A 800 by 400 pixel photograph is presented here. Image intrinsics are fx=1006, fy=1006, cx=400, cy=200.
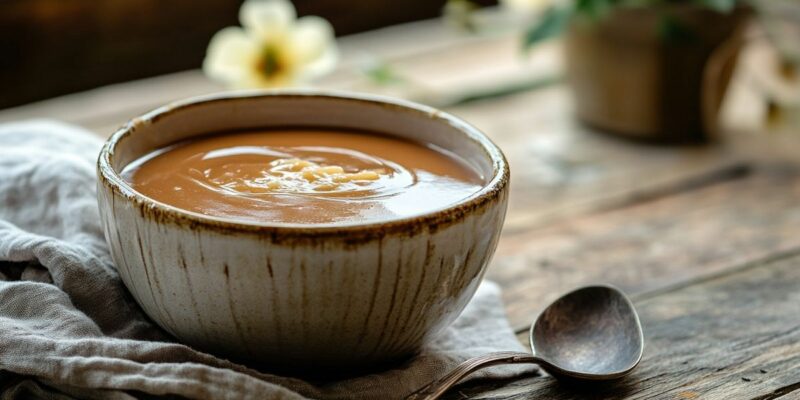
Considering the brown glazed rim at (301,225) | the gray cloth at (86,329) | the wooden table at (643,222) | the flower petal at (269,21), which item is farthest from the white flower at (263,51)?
the brown glazed rim at (301,225)

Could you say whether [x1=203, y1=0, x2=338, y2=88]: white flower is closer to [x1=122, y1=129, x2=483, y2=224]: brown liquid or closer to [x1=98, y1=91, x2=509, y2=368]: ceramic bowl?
[x1=122, y1=129, x2=483, y2=224]: brown liquid

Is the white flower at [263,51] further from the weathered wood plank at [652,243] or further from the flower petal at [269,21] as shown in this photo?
the weathered wood plank at [652,243]

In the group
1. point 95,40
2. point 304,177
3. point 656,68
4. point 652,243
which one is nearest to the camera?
point 304,177

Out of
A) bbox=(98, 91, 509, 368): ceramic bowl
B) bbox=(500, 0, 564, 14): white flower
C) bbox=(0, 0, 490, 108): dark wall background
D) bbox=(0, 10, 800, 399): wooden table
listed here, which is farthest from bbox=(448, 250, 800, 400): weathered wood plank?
bbox=(0, 0, 490, 108): dark wall background

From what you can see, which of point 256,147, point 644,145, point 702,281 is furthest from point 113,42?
point 702,281

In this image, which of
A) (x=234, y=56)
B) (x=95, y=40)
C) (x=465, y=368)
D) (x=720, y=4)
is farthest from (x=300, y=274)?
(x=95, y=40)

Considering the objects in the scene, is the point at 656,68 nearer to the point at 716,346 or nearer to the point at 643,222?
the point at 643,222
